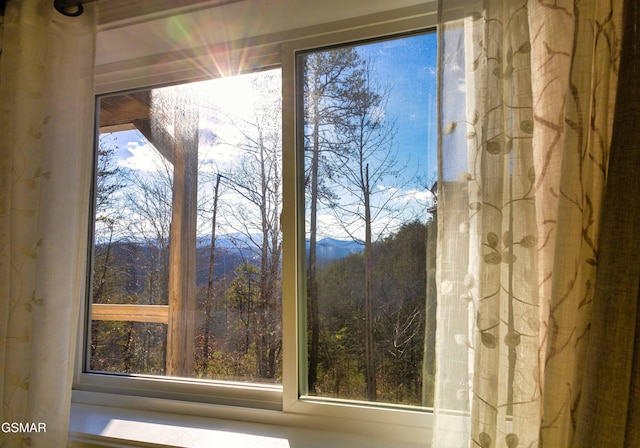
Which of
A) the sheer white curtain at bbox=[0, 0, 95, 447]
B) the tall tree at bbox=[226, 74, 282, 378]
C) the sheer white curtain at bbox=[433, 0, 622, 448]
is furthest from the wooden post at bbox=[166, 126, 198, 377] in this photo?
the sheer white curtain at bbox=[433, 0, 622, 448]

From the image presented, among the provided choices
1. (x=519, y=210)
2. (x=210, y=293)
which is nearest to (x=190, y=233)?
(x=210, y=293)

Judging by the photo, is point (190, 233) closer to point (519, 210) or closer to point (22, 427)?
point (22, 427)

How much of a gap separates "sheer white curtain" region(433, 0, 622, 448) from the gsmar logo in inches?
40.1

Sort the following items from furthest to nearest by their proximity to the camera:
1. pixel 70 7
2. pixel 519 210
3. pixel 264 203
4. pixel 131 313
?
pixel 131 313 < pixel 264 203 < pixel 70 7 < pixel 519 210

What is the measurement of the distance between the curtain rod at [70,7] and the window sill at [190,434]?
125cm

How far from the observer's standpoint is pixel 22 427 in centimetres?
104

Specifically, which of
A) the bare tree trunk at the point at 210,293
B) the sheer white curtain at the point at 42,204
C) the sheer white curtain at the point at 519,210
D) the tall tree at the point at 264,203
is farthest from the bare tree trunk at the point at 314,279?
the sheer white curtain at the point at 42,204

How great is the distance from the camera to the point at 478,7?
0.82 m

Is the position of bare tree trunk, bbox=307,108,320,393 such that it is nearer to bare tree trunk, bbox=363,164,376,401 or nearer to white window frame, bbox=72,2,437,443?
white window frame, bbox=72,2,437,443

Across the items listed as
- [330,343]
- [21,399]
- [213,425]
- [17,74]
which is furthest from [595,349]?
[17,74]

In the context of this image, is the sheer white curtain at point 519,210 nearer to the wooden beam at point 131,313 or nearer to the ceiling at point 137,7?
the ceiling at point 137,7

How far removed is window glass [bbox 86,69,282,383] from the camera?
1.28m

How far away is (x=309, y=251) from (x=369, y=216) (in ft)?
0.72

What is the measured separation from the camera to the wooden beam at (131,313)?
1373 millimetres
